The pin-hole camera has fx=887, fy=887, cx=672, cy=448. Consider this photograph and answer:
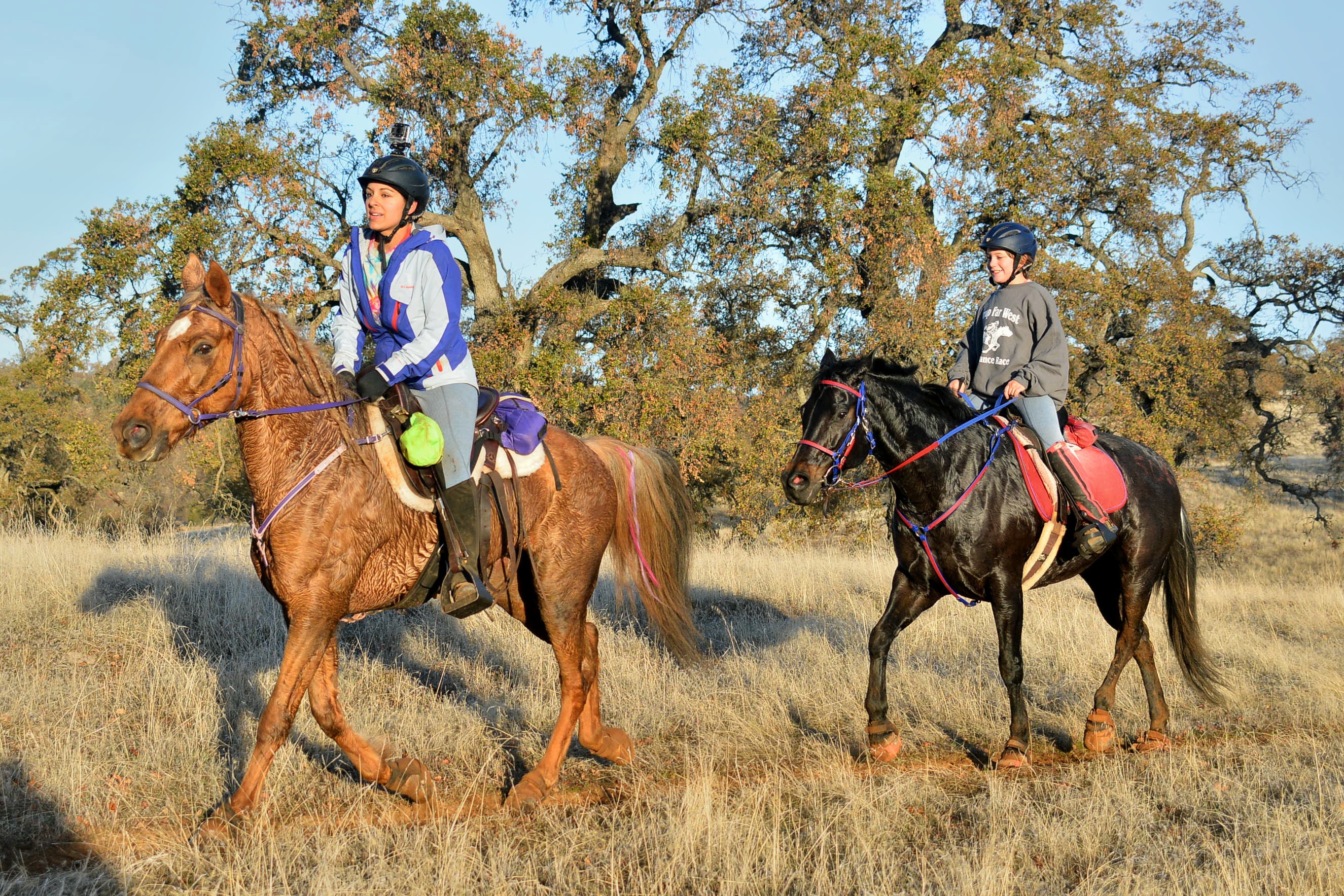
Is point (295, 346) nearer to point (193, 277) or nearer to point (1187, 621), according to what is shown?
point (193, 277)

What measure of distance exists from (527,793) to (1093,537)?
3792mm

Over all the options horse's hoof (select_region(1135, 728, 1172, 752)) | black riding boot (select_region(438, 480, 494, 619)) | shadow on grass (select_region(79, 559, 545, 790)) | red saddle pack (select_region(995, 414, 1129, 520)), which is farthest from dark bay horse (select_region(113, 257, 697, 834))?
horse's hoof (select_region(1135, 728, 1172, 752))

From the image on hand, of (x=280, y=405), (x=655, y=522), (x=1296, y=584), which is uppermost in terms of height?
(x=280, y=405)

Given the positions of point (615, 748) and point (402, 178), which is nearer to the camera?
point (402, 178)

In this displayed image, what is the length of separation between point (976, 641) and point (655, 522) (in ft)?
12.9

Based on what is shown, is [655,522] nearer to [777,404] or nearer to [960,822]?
[960,822]

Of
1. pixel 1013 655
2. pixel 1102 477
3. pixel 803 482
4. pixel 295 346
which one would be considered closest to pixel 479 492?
pixel 295 346

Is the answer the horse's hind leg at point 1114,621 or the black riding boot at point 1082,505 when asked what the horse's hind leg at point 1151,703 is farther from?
the black riding boot at point 1082,505

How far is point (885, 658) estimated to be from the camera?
5.40 meters

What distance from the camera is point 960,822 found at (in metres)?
4.22

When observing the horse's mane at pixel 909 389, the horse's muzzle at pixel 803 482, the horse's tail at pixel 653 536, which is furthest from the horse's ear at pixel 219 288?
the horse's mane at pixel 909 389

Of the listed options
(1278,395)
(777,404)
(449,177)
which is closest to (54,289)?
(449,177)

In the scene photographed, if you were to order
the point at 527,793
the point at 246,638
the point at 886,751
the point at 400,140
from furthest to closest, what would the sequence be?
1. the point at 246,638
2. the point at 886,751
3. the point at 400,140
4. the point at 527,793

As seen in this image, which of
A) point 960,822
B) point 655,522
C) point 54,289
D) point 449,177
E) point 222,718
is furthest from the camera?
point 449,177
